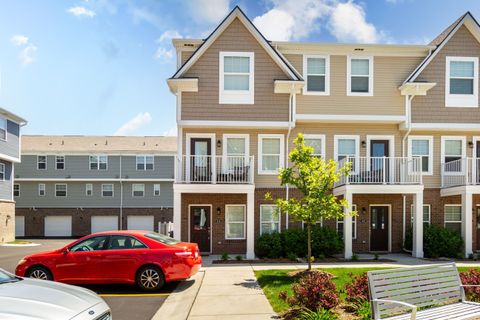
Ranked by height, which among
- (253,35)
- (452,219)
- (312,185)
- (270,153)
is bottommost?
(452,219)

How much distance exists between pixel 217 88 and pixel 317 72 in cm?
450

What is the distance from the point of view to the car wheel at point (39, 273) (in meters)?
10.2

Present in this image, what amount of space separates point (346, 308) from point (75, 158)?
118 ft

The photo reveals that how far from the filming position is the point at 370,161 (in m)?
17.6

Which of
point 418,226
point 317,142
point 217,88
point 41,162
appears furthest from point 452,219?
point 41,162

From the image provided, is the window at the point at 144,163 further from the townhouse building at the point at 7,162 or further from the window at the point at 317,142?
the window at the point at 317,142

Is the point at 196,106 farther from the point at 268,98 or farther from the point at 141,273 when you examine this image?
the point at 141,273

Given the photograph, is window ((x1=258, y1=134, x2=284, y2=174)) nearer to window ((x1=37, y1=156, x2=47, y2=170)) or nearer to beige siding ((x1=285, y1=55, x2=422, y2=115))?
beige siding ((x1=285, y1=55, x2=422, y2=115))

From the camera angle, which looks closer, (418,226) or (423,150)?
(418,226)

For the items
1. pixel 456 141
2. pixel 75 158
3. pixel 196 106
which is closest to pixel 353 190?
pixel 456 141

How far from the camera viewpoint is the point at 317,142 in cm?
1784

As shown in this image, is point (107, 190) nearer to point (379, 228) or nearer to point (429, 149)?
point (379, 228)

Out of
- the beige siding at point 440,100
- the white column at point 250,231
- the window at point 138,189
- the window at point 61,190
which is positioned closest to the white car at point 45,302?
the white column at point 250,231

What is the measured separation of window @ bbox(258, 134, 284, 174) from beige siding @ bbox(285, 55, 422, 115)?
5.35 feet
